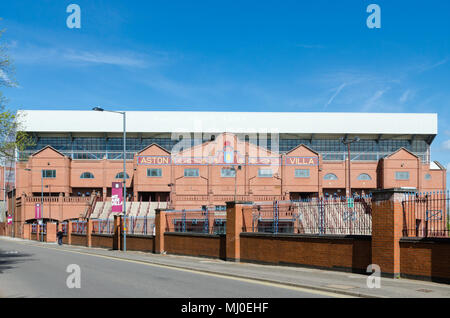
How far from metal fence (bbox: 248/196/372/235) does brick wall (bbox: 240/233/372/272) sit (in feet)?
2.54

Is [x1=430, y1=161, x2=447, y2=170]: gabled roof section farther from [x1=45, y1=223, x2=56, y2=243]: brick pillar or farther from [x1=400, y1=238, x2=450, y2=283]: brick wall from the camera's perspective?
[x1=400, y1=238, x2=450, y2=283]: brick wall

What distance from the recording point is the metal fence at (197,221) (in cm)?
2636

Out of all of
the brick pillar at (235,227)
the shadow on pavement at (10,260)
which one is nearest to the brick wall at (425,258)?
the brick pillar at (235,227)

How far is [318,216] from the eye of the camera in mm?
19297

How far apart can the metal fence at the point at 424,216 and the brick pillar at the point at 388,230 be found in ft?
0.96

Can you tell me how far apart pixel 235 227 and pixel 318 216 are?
183 inches

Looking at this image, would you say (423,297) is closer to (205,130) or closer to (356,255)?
(356,255)

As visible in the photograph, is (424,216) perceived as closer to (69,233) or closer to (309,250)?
(309,250)

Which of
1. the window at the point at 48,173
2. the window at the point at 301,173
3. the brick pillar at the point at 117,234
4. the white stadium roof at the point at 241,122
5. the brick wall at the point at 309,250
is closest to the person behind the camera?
the brick wall at the point at 309,250

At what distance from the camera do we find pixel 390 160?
232ft

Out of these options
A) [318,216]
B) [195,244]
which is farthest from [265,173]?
[318,216]

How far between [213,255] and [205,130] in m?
59.9

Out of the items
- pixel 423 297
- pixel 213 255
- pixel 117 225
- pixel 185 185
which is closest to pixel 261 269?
pixel 213 255

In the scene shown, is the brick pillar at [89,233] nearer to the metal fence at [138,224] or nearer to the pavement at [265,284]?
the metal fence at [138,224]
